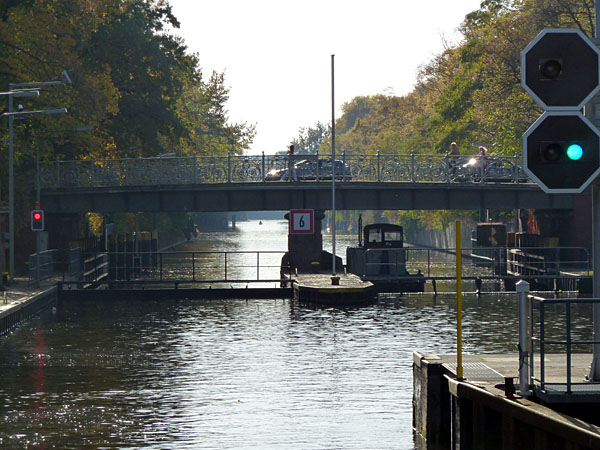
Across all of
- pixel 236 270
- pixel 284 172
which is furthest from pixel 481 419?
pixel 236 270

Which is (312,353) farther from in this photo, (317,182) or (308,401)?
(317,182)

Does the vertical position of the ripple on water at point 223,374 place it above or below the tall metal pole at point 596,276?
below

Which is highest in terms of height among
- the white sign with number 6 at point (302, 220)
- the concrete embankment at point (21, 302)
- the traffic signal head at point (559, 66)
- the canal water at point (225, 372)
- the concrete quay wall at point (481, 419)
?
the traffic signal head at point (559, 66)

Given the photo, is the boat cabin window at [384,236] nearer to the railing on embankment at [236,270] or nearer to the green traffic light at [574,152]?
the railing on embankment at [236,270]

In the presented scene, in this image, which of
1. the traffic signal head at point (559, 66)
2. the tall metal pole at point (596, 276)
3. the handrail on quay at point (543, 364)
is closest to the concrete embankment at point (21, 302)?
the handrail on quay at point (543, 364)

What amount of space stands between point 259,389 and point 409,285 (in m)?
25.8

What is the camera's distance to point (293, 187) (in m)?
49.2

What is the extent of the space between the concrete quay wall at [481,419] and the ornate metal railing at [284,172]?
108 feet

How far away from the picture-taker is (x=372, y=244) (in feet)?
176

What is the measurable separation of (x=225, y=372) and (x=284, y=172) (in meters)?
25.8

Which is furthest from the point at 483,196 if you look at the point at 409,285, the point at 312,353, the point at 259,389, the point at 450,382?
the point at 450,382

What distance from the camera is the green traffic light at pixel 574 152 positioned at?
11.9 meters

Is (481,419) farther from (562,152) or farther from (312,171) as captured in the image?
(312,171)

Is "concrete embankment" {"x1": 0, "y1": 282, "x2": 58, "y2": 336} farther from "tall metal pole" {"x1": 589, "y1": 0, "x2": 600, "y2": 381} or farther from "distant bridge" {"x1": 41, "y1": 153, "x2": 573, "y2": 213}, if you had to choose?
"tall metal pole" {"x1": 589, "y1": 0, "x2": 600, "y2": 381}
